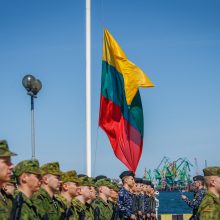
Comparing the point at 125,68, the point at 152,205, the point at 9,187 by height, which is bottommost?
the point at 152,205

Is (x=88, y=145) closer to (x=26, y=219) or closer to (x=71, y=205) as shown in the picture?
(x=71, y=205)

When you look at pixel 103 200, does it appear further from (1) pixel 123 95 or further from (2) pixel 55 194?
(1) pixel 123 95

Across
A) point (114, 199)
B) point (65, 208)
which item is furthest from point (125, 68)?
point (65, 208)

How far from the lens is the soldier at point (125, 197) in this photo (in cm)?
1000

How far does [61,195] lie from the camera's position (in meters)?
7.46

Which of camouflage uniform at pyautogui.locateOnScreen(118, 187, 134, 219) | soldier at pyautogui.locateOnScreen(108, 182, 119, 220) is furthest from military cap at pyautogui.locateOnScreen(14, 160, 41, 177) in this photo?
camouflage uniform at pyautogui.locateOnScreen(118, 187, 134, 219)

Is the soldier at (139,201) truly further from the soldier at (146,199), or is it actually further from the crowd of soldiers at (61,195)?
the crowd of soldiers at (61,195)

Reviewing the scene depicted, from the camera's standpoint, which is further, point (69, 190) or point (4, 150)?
point (69, 190)

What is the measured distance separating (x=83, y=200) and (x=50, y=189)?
127 centimetres

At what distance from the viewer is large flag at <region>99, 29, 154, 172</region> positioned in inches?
470

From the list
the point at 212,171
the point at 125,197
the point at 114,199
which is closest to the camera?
the point at 212,171

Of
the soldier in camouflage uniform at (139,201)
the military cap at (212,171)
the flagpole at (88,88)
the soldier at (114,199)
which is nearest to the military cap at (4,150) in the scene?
the military cap at (212,171)

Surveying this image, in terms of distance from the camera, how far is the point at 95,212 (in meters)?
8.00

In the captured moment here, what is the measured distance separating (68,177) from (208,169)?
233 centimetres
